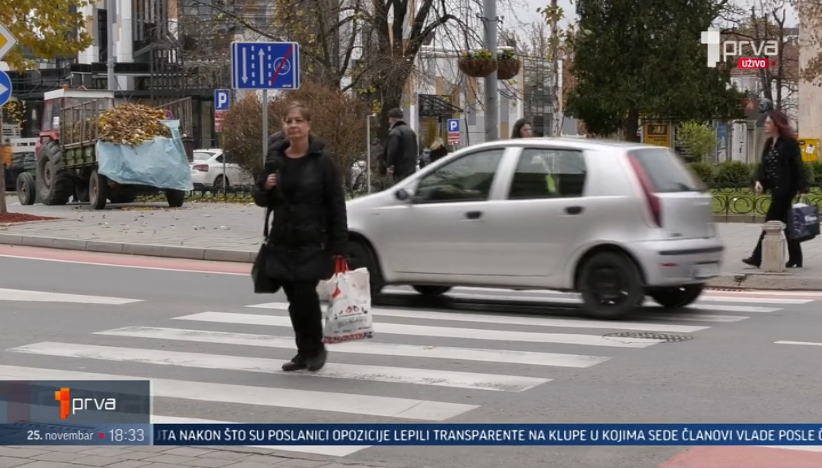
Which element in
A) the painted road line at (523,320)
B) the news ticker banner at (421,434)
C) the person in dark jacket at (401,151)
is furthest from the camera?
the person in dark jacket at (401,151)

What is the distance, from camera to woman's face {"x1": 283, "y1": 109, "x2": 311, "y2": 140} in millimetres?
8359

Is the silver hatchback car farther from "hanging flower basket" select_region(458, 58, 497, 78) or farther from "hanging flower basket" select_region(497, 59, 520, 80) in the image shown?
"hanging flower basket" select_region(497, 59, 520, 80)

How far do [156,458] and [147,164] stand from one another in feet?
71.8

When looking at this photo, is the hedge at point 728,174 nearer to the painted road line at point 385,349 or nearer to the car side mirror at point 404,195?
the car side mirror at point 404,195

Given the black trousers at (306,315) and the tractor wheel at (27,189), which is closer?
the black trousers at (306,315)

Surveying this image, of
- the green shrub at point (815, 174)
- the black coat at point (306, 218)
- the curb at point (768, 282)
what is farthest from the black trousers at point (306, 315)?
the green shrub at point (815, 174)

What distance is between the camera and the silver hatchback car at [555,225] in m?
Answer: 11.3

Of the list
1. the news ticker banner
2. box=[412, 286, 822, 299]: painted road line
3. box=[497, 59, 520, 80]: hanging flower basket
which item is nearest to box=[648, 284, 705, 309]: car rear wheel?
box=[412, 286, 822, 299]: painted road line

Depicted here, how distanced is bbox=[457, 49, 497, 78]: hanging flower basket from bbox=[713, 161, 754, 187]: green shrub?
1787 centimetres

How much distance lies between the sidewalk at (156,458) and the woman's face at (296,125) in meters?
2.49

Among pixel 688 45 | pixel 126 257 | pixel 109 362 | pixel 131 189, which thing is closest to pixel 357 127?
pixel 131 189

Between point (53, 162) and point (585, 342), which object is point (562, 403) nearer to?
point (585, 342)

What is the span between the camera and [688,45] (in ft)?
133

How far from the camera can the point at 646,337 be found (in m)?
10.4
